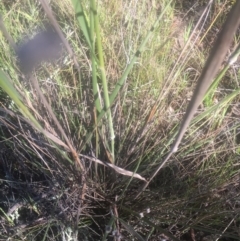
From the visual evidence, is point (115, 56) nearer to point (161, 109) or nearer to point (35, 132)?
point (161, 109)

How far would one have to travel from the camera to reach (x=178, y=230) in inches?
35.2

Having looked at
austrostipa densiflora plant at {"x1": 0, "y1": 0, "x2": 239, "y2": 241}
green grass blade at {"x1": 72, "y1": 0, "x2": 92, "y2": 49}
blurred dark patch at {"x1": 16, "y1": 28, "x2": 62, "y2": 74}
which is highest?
green grass blade at {"x1": 72, "y1": 0, "x2": 92, "y2": 49}

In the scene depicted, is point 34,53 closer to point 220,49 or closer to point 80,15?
point 80,15

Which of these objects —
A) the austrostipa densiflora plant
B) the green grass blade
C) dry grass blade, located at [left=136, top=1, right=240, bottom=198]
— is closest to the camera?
dry grass blade, located at [left=136, top=1, right=240, bottom=198]

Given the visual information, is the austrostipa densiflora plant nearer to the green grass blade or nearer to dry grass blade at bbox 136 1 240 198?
the green grass blade

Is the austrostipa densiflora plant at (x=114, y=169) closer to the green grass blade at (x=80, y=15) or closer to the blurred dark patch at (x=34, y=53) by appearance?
the blurred dark patch at (x=34, y=53)

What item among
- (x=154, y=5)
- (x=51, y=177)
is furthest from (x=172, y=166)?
(x=154, y=5)

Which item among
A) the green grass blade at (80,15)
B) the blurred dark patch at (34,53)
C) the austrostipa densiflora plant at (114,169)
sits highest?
the green grass blade at (80,15)

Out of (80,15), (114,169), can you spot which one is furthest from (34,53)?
(114,169)

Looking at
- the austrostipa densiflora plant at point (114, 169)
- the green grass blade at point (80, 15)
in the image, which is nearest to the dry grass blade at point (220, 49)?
the green grass blade at point (80, 15)

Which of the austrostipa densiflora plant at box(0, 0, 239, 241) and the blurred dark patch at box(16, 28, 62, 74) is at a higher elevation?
the blurred dark patch at box(16, 28, 62, 74)

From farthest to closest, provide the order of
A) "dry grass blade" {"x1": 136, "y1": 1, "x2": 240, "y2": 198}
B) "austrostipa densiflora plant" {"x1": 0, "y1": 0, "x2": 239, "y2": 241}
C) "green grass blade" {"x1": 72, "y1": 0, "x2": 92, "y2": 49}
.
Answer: "austrostipa densiflora plant" {"x1": 0, "y1": 0, "x2": 239, "y2": 241} < "green grass blade" {"x1": 72, "y1": 0, "x2": 92, "y2": 49} < "dry grass blade" {"x1": 136, "y1": 1, "x2": 240, "y2": 198}

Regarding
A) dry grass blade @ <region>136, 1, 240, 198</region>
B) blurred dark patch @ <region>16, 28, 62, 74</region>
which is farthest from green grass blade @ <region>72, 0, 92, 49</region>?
dry grass blade @ <region>136, 1, 240, 198</region>

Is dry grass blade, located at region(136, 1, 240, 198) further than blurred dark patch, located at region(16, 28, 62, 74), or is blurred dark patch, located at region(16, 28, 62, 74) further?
blurred dark patch, located at region(16, 28, 62, 74)
